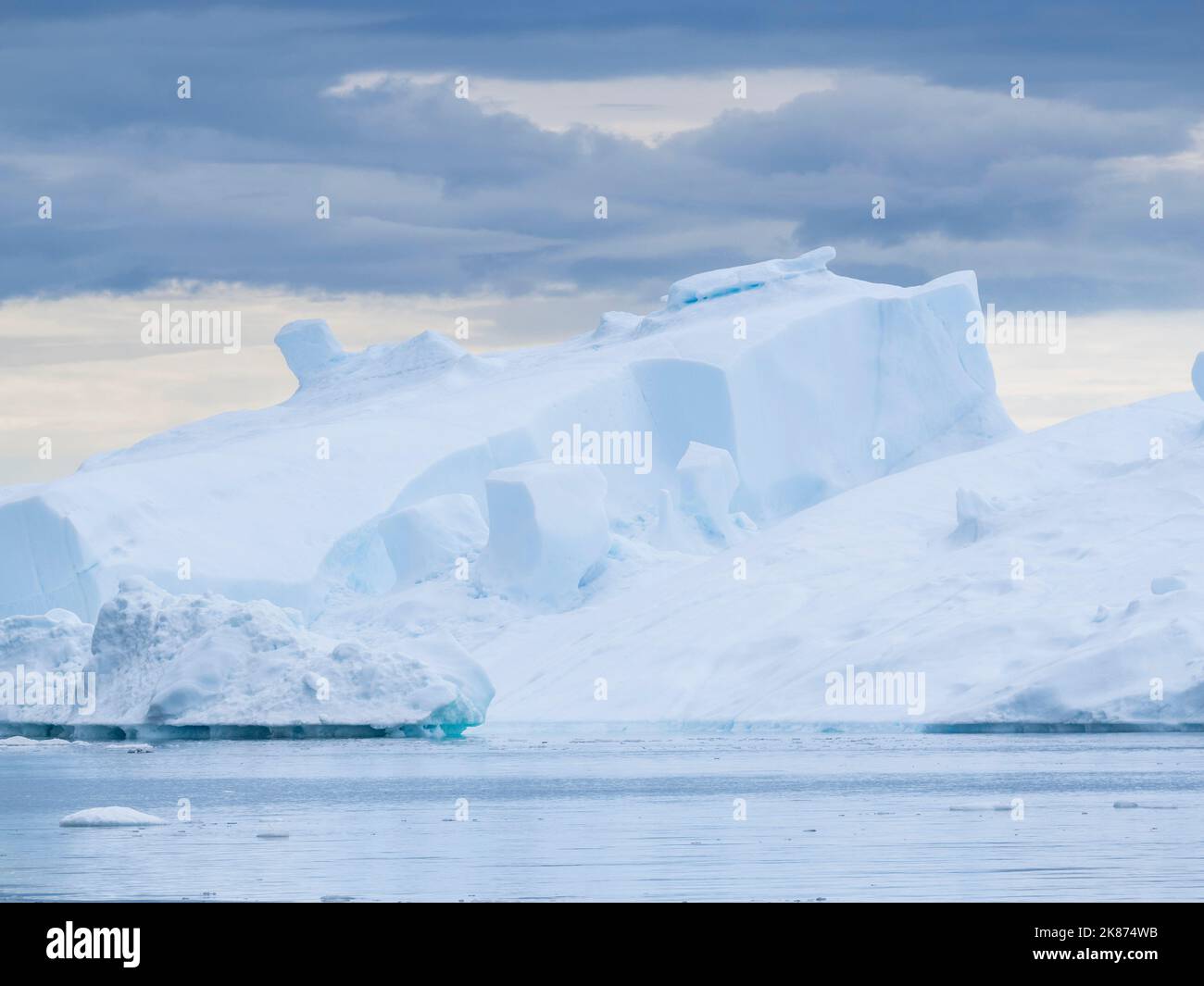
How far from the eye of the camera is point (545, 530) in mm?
45844

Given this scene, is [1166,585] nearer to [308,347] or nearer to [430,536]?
[430,536]

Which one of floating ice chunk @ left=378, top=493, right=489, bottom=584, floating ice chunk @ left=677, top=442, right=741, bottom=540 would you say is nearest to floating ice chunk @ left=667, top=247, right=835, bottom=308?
floating ice chunk @ left=677, top=442, right=741, bottom=540

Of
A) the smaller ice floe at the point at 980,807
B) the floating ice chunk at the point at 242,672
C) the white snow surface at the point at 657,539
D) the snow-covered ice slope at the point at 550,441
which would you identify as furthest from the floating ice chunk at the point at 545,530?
the smaller ice floe at the point at 980,807

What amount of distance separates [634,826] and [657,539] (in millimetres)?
32208

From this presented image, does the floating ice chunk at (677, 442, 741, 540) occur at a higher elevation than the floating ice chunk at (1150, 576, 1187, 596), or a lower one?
higher

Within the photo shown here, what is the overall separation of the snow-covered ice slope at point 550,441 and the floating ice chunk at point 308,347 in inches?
171

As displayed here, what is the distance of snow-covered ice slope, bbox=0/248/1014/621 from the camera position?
152 feet

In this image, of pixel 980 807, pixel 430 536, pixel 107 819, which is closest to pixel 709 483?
pixel 430 536

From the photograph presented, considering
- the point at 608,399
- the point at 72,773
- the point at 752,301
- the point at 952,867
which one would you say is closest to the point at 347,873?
the point at 952,867

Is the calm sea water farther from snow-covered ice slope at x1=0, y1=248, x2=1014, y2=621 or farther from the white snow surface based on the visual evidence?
snow-covered ice slope at x1=0, y1=248, x2=1014, y2=621

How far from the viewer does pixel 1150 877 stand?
47.1ft

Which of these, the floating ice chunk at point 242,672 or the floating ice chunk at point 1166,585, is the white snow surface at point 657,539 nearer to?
the floating ice chunk at point 242,672

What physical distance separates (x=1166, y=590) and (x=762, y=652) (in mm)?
9065

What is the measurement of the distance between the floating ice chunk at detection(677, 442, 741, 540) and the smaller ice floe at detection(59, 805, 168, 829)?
102 ft
